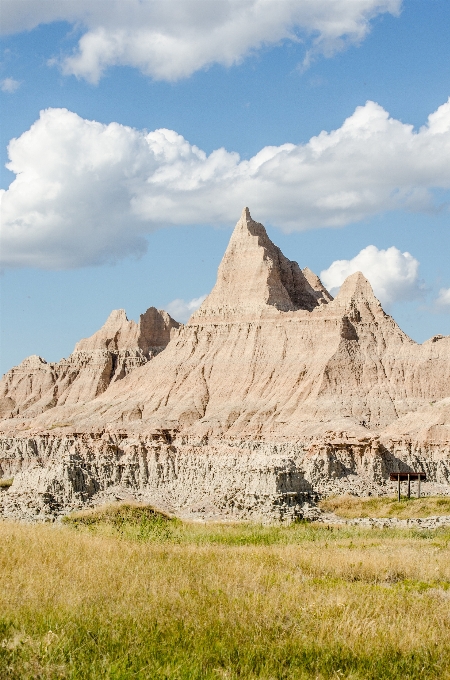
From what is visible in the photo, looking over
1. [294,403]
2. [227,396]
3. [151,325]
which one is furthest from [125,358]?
[294,403]

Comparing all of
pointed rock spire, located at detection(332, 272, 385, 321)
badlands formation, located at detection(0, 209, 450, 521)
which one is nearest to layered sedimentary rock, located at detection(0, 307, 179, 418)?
badlands formation, located at detection(0, 209, 450, 521)

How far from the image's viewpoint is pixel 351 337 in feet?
381

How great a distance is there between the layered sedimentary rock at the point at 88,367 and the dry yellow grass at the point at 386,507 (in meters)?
106

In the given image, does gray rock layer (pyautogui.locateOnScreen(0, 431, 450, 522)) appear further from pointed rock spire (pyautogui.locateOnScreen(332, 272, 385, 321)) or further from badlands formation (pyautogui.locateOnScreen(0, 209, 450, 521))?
pointed rock spire (pyautogui.locateOnScreen(332, 272, 385, 321))

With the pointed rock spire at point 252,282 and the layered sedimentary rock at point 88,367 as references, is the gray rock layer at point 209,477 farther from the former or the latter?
the layered sedimentary rock at point 88,367

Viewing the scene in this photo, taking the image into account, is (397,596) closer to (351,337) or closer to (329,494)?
(329,494)

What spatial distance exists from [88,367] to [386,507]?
409 ft

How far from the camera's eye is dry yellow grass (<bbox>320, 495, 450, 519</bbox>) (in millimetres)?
47562

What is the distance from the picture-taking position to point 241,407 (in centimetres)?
11094

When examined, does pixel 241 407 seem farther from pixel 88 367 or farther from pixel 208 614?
pixel 208 614

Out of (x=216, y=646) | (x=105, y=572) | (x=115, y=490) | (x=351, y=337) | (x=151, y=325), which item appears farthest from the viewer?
(x=151, y=325)

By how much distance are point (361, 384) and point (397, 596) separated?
305 feet

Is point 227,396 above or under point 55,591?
above

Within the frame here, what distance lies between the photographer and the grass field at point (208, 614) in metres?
11.7
